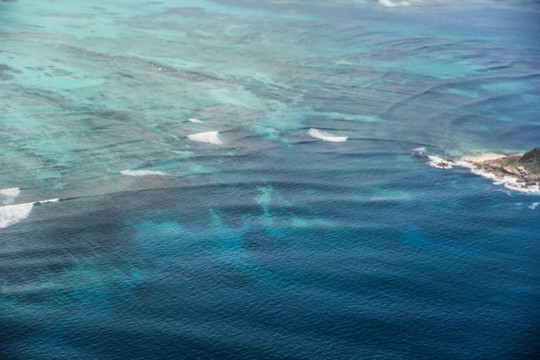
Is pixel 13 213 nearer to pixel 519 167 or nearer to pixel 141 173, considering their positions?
pixel 141 173

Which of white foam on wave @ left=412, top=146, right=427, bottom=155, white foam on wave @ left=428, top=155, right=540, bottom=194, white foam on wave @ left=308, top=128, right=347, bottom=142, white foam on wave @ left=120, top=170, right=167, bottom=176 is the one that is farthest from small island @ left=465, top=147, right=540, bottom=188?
white foam on wave @ left=120, top=170, right=167, bottom=176

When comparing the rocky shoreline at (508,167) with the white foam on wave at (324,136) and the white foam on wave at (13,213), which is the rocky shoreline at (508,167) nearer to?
the white foam on wave at (324,136)

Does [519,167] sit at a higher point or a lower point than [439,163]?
higher

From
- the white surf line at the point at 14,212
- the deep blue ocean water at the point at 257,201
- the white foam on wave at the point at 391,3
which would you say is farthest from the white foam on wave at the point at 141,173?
the white foam on wave at the point at 391,3

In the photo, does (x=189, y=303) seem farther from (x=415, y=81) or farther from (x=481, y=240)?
(x=415, y=81)

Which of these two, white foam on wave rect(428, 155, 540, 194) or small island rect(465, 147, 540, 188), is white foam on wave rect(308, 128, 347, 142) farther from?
small island rect(465, 147, 540, 188)

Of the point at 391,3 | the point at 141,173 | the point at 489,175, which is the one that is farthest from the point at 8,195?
the point at 391,3

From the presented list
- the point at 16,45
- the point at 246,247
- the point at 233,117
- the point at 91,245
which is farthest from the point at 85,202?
the point at 16,45
